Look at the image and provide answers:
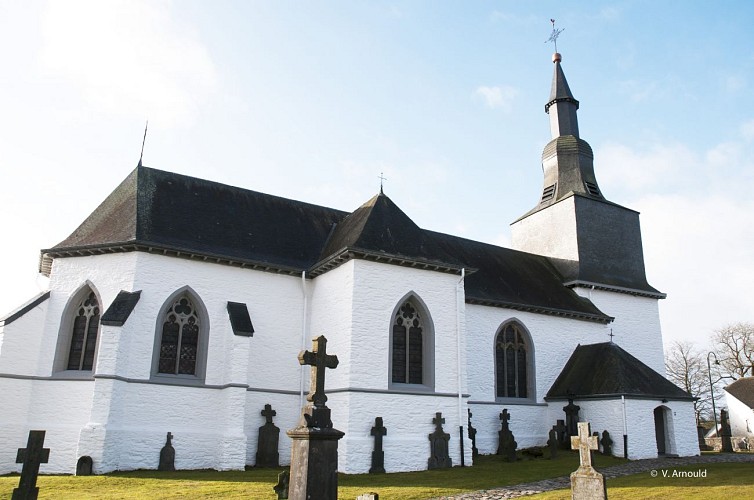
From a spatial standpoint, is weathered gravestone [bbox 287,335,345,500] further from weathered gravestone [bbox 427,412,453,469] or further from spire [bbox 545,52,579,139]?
spire [bbox 545,52,579,139]

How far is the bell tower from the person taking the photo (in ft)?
85.3

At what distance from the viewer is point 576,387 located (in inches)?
814

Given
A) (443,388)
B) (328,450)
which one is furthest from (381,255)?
(328,450)

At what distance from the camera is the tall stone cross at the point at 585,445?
9.58 meters

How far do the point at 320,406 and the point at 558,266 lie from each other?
20247mm

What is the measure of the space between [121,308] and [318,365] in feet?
28.6

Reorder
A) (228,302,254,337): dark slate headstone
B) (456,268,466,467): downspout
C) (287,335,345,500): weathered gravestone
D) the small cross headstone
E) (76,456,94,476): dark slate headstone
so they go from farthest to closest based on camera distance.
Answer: the small cross headstone → (456,268,466,467): downspout → (228,302,254,337): dark slate headstone → (76,456,94,476): dark slate headstone → (287,335,345,500): weathered gravestone

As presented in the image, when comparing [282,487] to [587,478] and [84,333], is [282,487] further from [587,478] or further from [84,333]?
[84,333]

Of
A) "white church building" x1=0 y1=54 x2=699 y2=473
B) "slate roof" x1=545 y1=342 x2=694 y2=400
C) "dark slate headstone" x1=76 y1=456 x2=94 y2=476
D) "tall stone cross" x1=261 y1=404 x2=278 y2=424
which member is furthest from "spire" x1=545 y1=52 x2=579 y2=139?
"dark slate headstone" x1=76 y1=456 x2=94 y2=476

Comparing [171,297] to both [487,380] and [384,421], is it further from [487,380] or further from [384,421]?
[487,380]

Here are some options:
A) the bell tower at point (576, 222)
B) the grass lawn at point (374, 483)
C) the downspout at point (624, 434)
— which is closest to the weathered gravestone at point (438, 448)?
the grass lawn at point (374, 483)

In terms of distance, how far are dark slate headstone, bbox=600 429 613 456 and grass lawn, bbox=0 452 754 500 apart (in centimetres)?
318

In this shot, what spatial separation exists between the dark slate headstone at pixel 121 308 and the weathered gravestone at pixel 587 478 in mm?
11718

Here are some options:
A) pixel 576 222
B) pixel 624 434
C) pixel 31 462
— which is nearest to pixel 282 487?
pixel 31 462
